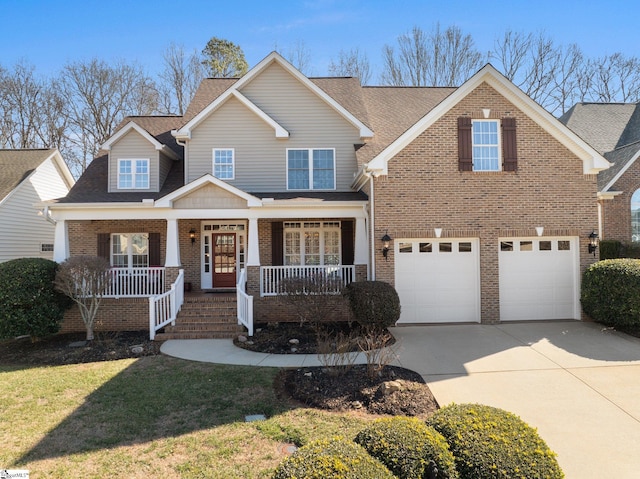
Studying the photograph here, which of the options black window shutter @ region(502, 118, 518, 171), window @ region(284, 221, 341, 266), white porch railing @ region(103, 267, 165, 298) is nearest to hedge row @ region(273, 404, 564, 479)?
black window shutter @ region(502, 118, 518, 171)

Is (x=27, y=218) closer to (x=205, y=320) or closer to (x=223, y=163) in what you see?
(x=223, y=163)

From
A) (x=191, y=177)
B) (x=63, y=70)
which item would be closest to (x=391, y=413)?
(x=191, y=177)

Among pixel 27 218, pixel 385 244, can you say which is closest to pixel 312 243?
pixel 385 244

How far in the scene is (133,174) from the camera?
13.0m

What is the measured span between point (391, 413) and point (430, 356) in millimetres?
2627

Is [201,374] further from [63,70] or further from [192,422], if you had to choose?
[63,70]

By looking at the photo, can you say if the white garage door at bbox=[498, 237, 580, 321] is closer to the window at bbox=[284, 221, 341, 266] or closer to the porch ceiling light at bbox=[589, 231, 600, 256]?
the porch ceiling light at bbox=[589, 231, 600, 256]

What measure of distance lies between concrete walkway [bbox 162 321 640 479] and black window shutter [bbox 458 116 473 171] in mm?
4335

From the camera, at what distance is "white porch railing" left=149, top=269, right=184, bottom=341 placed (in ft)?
30.9

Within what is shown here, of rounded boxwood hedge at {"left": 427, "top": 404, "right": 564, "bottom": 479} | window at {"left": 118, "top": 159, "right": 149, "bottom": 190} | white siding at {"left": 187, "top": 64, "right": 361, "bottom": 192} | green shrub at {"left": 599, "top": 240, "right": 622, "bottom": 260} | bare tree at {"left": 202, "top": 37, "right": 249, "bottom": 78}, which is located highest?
bare tree at {"left": 202, "top": 37, "right": 249, "bottom": 78}

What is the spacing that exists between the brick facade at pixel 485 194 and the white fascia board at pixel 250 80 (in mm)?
3268

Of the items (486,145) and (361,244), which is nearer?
(486,145)

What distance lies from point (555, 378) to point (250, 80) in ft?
40.2

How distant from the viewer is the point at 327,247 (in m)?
12.7
